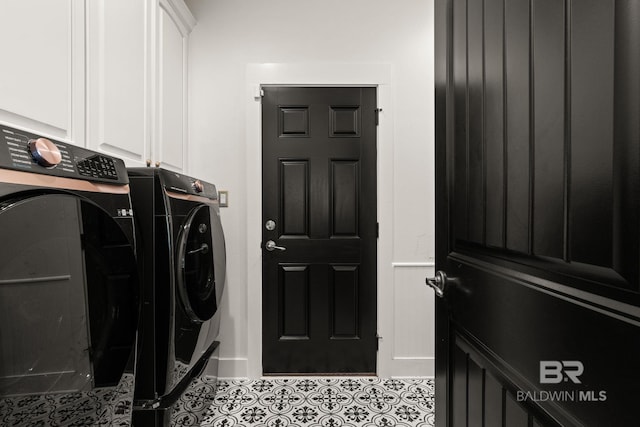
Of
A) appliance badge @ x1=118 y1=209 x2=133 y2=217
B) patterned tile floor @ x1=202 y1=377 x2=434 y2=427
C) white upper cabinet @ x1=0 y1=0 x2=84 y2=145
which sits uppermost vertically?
white upper cabinet @ x1=0 y1=0 x2=84 y2=145

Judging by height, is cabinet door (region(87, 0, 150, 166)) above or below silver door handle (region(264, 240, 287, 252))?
above

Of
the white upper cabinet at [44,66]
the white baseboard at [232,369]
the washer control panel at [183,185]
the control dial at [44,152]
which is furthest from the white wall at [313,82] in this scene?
the control dial at [44,152]

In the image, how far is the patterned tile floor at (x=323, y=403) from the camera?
174cm

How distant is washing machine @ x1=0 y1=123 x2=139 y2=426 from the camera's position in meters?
0.61

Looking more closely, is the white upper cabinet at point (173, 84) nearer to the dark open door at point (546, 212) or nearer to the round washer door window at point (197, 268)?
the round washer door window at point (197, 268)

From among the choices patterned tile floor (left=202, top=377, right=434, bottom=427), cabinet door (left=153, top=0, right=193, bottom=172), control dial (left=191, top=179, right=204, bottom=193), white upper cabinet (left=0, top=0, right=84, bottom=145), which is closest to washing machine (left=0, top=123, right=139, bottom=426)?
white upper cabinet (left=0, top=0, right=84, bottom=145)

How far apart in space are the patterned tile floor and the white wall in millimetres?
118

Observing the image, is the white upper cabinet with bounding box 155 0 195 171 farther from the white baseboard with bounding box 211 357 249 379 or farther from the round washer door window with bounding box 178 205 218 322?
the white baseboard with bounding box 211 357 249 379

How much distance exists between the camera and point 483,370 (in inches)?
30.7

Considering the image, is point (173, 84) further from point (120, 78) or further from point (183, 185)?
point (183, 185)

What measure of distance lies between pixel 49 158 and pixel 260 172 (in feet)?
4.73

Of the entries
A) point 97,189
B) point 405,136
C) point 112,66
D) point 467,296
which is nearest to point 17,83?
point 97,189

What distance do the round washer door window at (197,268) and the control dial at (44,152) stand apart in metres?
0.61

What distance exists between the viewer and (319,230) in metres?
2.18
